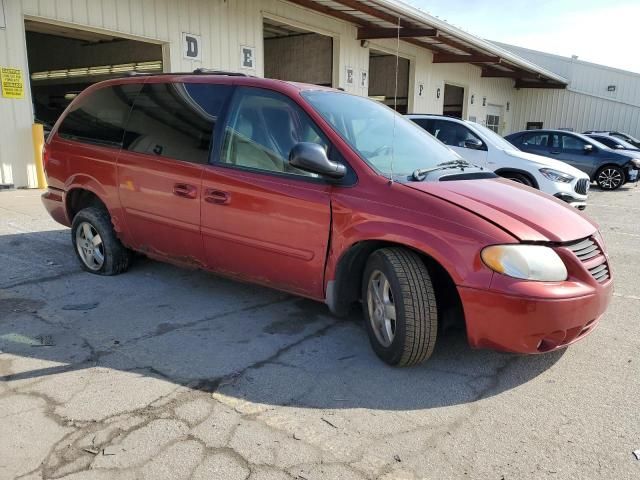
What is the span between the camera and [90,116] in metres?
4.90

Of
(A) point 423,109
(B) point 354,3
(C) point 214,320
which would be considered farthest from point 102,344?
(A) point 423,109

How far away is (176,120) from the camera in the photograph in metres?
4.25

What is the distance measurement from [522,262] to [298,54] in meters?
16.6

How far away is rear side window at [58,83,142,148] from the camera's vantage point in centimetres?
462

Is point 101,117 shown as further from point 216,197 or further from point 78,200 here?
point 216,197

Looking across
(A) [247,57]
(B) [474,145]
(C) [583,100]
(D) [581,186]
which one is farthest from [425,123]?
(C) [583,100]

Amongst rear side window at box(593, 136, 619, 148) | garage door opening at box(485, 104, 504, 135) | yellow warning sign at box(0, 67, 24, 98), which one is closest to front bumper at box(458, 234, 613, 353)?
yellow warning sign at box(0, 67, 24, 98)

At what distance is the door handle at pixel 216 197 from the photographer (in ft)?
12.5

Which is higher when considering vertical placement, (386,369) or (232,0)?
(232,0)

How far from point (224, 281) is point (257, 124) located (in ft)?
5.44

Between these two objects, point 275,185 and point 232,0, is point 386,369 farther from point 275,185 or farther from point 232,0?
point 232,0

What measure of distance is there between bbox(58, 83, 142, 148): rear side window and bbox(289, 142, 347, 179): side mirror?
212 cm

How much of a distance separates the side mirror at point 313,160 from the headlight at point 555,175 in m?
6.54

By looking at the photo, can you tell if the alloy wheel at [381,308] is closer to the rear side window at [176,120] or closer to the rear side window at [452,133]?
the rear side window at [176,120]
